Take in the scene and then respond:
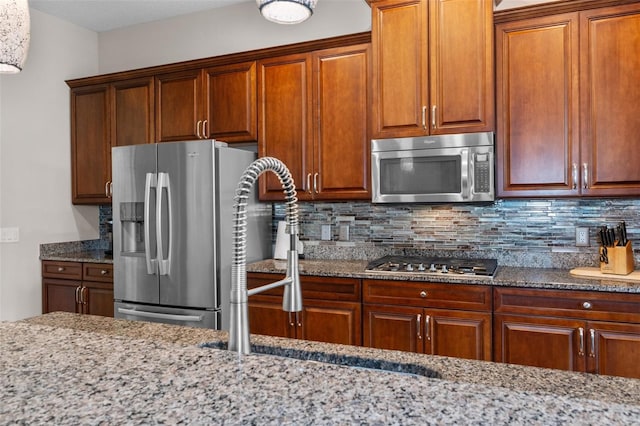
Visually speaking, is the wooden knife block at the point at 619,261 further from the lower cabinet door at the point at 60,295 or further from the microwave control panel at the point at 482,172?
the lower cabinet door at the point at 60,295

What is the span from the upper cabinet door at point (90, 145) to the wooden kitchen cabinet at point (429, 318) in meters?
2.50

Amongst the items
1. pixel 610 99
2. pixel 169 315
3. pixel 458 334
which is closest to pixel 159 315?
pixel 169 315

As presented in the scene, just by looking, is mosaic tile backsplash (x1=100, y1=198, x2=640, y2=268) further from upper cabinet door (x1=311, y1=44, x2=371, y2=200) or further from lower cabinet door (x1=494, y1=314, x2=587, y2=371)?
lower cabinet door (x1=494, y1=314, x2=587, y2=371)

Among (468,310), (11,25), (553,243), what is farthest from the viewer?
(553,243)

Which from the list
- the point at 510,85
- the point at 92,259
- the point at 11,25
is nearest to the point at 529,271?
the point at 510,85

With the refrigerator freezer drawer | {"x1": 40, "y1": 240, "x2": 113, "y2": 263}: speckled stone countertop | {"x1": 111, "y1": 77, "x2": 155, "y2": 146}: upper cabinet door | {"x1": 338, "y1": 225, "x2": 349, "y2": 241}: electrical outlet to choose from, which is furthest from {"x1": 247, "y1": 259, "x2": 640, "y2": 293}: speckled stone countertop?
{"x1": 111, "y1": 77, "x2": 155, "y2": 146}: upper cabinet door

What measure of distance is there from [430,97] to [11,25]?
224 cm

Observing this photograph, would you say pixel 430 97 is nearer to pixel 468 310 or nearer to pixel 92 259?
pixel 468 310

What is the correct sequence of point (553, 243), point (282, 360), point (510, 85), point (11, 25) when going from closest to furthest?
point (282, 360)
point (11, 25)
point (510, 85)
point (553, 243)

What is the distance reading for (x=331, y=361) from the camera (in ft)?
3.68

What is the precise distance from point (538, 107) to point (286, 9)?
5.25 ft

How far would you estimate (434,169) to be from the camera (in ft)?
9.16

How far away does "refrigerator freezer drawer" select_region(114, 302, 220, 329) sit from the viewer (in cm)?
302

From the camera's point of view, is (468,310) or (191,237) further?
(191,237)
